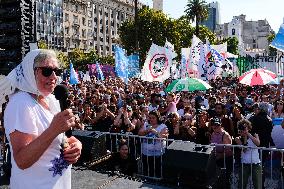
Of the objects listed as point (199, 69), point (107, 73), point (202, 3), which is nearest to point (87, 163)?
point (199, 69)

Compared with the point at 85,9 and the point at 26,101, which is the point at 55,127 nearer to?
the point at 26,101

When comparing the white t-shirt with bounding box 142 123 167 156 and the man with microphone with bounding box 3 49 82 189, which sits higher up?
the man with microphone with bounding box 3 49 82 189

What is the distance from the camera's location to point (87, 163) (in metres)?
6.72

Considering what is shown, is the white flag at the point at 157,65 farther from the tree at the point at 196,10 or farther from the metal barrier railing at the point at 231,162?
the tree at the point at 196,10

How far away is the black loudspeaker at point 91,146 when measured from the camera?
6867mm

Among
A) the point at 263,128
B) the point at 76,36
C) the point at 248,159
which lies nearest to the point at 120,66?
the point at 263,128

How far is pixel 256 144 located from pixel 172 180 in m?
2.06

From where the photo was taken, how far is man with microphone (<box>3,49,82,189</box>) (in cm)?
198

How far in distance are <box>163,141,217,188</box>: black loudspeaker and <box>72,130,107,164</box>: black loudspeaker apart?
1.61m

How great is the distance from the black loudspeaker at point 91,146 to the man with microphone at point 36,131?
4624 millimetres

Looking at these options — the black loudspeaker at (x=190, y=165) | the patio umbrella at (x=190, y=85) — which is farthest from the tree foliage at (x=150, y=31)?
the black loudspeaker at (x=190, y=165)

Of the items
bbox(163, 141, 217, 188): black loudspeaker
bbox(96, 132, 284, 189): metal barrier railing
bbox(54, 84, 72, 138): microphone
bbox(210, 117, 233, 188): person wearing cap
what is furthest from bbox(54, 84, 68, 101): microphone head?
bbox(210, 117, 233, 188): person wearing cap

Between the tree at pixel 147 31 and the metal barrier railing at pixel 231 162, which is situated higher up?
the tree at pixel 147 31

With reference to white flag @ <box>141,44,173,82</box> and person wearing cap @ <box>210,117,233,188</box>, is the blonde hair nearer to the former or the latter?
person wearing cap @ <box>210,117,233,188</box>
